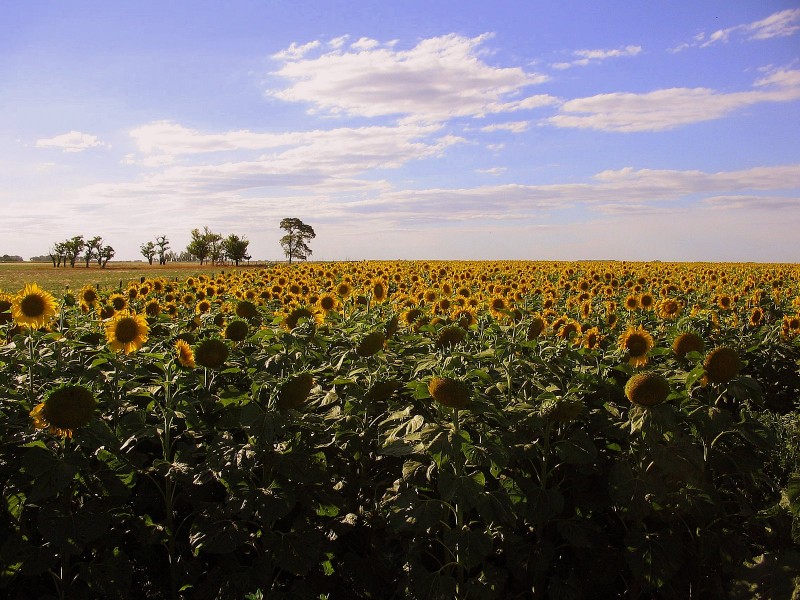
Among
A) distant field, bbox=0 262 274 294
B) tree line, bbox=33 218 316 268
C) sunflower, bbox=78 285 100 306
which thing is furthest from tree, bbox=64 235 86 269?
sunflower, bbox=78 285 100 306

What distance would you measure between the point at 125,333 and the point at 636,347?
3.84 metres

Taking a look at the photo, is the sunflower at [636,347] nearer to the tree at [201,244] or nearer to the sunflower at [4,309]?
the sunflower at [4,309]

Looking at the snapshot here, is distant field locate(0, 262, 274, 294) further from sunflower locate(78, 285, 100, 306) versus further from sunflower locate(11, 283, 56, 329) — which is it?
sunflower locate(11, 283, 56, 329)

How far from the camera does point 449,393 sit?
3.63 m

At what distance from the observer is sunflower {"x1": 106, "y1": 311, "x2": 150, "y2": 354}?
488 centimetres

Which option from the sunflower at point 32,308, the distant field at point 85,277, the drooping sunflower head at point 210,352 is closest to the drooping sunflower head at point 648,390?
the drooping sunflower head at point 210,352

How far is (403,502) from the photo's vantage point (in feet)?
12.8

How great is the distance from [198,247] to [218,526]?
11842 cm

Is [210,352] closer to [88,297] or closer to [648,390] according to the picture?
[648,390]

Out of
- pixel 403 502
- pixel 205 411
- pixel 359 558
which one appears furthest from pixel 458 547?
pixel 205 411

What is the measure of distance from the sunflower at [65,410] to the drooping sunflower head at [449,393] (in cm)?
195

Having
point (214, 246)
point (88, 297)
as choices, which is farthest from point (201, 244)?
point (88, 297)

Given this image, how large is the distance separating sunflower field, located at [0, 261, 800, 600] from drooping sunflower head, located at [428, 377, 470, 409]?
0.01m

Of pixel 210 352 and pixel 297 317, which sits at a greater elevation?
pixel 297 317
